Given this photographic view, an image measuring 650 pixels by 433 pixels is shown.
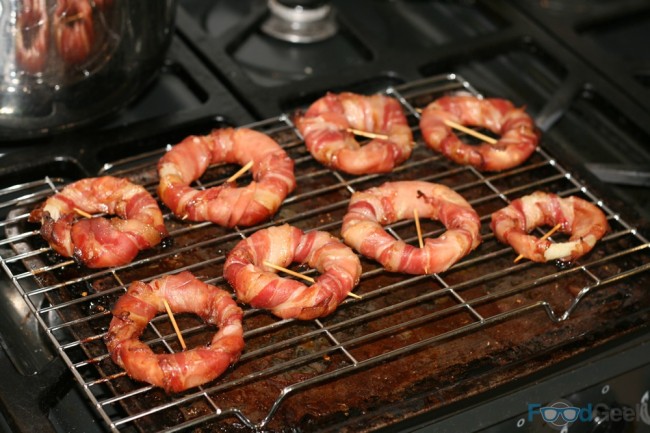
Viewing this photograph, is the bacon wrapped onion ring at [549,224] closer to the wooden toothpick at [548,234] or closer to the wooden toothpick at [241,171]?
the wooden toothpick at [548,234]

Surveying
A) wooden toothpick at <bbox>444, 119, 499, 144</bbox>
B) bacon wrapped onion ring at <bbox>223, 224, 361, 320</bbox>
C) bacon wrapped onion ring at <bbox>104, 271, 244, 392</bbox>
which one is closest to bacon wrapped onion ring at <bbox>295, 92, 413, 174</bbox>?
wooden toothpick at <bbox>444, 119, 499, 144</bbox>

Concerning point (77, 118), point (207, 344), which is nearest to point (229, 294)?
point (207, 344)

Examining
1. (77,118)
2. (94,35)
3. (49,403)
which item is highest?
(94,35)

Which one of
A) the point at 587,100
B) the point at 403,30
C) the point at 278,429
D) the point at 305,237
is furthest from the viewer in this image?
the point at 403,30

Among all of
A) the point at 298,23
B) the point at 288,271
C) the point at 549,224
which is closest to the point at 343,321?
the point at 288,271

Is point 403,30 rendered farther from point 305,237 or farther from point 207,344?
point 207,344

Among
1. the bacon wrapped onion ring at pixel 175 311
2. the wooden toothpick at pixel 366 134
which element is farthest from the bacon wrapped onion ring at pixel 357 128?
the bacon wrapped onion ring at pixel 175 311
